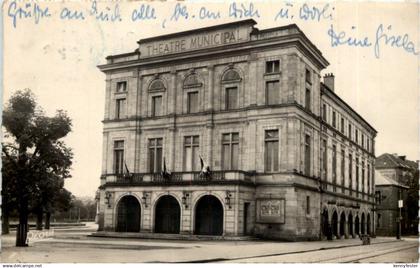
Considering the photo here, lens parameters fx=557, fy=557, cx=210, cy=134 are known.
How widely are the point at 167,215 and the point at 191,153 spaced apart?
5425 millimetres

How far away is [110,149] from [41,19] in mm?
24621

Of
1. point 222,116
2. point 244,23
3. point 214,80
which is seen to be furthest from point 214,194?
point 244,23

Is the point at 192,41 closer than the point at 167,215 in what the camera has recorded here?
No

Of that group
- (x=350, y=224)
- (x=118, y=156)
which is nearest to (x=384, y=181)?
(x=350, y=224)

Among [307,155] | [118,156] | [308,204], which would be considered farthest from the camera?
[118,156]

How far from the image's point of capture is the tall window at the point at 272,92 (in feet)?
140

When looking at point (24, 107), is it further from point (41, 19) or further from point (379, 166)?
point (379, 166)

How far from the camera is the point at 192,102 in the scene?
152 feet

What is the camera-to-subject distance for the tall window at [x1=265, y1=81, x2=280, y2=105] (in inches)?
1679

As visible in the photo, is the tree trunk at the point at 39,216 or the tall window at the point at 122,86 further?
the tall window at the point at 122,86

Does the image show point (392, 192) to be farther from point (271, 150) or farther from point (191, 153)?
point (191, 153)

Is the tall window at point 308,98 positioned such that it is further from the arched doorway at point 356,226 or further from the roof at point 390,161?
the roof at point 390,161

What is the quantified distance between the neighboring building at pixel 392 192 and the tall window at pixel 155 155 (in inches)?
1616
